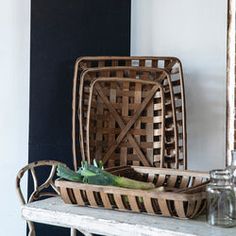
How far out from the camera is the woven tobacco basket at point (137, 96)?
2146 mm

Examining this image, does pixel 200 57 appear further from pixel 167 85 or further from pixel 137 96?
pixel 137 96

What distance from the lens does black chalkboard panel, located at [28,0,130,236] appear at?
2.15 meters

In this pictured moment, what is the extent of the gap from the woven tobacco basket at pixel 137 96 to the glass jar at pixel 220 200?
2.58 feet

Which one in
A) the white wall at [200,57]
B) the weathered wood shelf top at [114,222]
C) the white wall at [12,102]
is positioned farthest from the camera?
the white wall at [200,57]

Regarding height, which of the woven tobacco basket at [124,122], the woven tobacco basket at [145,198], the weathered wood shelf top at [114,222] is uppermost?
the woven tobacco basket at [124,122]

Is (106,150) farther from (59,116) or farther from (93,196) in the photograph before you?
(93,196)

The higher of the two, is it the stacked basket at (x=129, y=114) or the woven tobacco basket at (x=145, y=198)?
the stacked basket at (x=129, y=114)

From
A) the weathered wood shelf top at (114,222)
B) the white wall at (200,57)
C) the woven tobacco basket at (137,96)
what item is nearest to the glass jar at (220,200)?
the weathered wood shelf top at (114,222)

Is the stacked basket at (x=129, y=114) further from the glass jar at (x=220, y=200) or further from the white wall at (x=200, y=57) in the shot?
the glass jar at (x=220, y=200)

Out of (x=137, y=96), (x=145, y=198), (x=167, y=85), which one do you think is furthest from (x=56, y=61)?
(x=145, y=198)

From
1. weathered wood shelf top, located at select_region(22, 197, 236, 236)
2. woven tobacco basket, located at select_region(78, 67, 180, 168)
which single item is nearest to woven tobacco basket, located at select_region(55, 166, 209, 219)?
weathered wood shelf top, located at select_region(22, 197, 236, 236)

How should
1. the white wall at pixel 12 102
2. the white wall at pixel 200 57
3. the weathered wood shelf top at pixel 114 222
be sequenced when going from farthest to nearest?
the white wall at pixel 200 57
the white wall at pixel 12 102
the weathered wood shelf top at pixel 114 222

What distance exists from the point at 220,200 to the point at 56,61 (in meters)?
1.18

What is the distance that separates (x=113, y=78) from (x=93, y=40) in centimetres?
33
